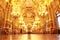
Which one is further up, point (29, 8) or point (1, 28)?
point (29, 8)

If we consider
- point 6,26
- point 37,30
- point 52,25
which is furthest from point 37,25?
point 6,26

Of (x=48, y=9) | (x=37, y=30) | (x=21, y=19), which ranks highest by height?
(x=48, y=9)

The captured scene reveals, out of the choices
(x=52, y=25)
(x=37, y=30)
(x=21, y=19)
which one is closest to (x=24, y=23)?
(x=21, y=19)

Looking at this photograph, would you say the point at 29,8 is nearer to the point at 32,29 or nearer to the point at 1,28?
the point at 32,29

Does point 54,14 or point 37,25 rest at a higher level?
point 54,14

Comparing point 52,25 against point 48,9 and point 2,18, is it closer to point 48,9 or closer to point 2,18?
point 48,9

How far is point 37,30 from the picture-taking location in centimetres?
313

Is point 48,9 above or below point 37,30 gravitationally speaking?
above

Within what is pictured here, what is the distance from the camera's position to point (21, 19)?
3133 mm

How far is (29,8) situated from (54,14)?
540 mm

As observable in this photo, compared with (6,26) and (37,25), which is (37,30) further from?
(6,26)

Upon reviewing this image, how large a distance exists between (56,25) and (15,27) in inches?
33.6

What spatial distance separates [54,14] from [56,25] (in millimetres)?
235

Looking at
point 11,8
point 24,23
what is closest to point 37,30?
point 24,23
